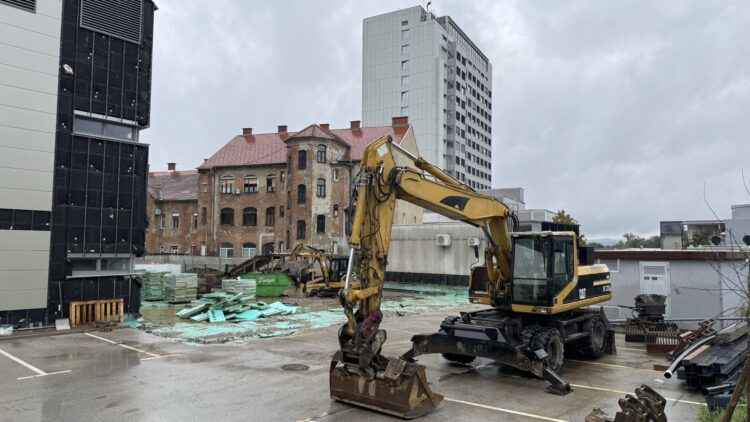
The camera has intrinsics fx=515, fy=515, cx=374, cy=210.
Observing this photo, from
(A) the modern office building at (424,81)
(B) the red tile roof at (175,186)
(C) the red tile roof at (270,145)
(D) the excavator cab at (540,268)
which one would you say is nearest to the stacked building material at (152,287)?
(D) the excavator cab at (540,268)

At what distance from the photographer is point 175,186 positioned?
53562 millimetres

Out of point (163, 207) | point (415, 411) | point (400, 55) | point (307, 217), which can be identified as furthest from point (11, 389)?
point (400, 55)

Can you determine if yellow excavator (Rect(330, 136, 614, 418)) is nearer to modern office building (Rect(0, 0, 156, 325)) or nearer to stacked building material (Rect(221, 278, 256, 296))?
modern office building (Rect(0, 0, 156, 325))

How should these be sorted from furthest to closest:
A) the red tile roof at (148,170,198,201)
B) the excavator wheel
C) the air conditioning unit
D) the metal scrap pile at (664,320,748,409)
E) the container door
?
the red tile roof at (148,170,198,201) → the air conditioning unit → the container door → the excavator wheel → the metal scrap pile at (664,320,748,409)

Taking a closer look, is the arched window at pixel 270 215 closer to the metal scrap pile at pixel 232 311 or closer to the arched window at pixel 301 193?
the arched window at pixel 301 193

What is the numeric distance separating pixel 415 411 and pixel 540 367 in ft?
9.75

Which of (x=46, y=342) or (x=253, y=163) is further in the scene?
(x=253, y=163)

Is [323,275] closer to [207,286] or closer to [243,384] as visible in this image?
[207,286]

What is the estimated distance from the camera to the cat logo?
10633mm

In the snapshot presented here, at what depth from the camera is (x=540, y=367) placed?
31.8 ft

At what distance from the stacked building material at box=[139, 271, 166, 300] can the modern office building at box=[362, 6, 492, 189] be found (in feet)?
174

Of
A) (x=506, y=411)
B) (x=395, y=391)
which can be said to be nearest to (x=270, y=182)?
(x=395, y=391)

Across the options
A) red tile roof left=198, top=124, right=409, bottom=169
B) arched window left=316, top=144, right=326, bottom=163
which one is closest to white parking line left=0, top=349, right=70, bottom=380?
arched window left=316, top=144, right=326, bottom=163

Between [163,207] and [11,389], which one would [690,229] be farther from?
[163,207]
